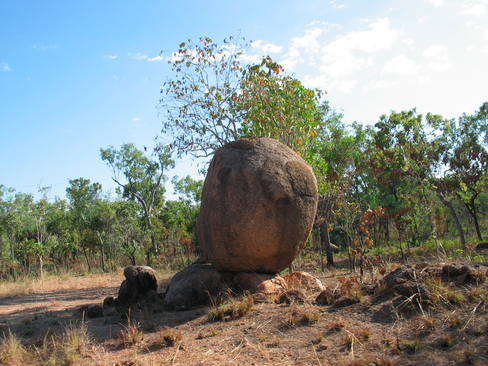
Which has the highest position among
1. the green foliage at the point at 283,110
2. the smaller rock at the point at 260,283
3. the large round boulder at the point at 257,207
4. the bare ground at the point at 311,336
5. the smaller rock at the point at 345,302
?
the green foliage at the point at 283,110

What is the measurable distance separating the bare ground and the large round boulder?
89 cm

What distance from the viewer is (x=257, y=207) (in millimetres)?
6340

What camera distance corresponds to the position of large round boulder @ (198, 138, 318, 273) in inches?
251

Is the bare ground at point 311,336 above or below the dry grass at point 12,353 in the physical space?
below

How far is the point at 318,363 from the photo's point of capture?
394 cm

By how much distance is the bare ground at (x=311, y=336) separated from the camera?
3928 millimetres

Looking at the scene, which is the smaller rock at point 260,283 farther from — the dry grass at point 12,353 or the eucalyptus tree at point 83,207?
the eucalyptus tree at point 83,207

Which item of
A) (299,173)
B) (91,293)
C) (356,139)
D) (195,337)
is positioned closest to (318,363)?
(195,337)

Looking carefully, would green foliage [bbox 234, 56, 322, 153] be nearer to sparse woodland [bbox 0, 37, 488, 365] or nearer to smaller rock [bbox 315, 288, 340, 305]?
sparse woodland [bbox 0, 37, 488, 365]

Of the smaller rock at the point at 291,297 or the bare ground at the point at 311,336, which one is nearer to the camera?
the bare ground at the point at 311,336

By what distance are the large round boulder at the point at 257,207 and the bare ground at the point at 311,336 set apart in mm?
888

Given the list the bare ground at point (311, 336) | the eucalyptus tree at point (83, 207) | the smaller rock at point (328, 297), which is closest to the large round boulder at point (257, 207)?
the bare ground at point (311, 336)

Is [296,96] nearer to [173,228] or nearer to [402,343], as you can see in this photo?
[402,343]

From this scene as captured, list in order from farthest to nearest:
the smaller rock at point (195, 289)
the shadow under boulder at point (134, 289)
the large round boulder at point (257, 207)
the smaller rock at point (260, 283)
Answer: the shadow under boulder at point (134, 289) < the smaller rock at point (195, 289) < the smaller rock at point (260, 283) < the large round boulder at point (257, 207)
